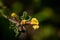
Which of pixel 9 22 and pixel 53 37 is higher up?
pixel 9 22

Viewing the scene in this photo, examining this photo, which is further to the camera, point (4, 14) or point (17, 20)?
point (4, 14)

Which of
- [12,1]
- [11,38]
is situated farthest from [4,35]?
[12,1]

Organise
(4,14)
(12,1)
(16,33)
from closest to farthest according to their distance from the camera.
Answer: (16,33) < (4,14) < (12,1)

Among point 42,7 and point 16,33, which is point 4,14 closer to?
point 16,33

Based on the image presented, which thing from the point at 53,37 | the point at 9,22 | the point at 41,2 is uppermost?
the point at 41,2

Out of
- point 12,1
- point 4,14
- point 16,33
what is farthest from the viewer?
point 12,1

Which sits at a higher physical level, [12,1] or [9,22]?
[12,1]

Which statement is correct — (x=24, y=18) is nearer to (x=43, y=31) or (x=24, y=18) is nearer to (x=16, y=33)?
(x=16, y=33)

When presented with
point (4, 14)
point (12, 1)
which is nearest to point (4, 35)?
A: point (4, 14)

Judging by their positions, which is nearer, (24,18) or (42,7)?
(24,18)
